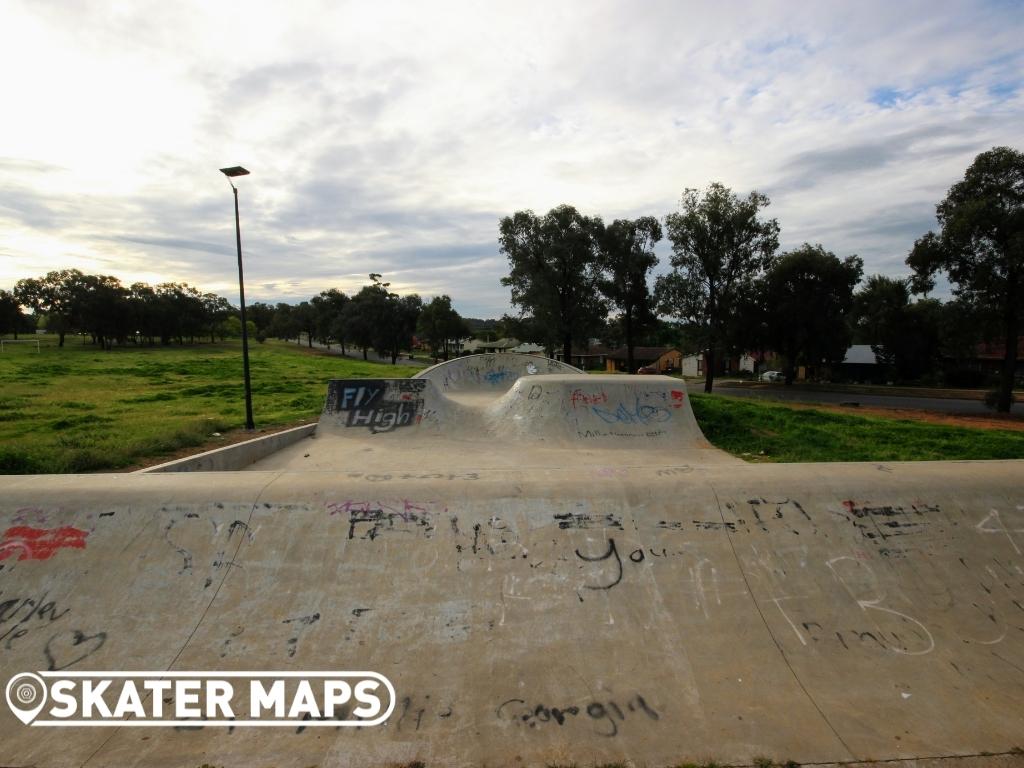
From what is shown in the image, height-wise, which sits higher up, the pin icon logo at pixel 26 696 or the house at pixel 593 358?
the house at pixel 593 358

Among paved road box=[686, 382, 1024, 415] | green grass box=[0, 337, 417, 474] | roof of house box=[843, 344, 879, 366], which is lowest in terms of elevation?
paved road box=[686, 382, 1024, 415]

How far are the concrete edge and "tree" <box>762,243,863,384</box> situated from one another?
2943cm

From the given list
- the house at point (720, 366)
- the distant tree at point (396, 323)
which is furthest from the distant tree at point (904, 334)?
the distant tree at point (396, 323)

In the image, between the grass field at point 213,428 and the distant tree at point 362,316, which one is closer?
the grass field at point 213,428

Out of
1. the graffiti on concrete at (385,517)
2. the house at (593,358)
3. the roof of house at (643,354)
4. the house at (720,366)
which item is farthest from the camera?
the house at (593,358)

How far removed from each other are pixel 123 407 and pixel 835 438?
879 inches

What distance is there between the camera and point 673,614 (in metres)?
4.58

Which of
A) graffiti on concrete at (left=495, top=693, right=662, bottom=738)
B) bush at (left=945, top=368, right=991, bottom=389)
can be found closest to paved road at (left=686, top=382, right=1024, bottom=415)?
bush at (left=945, top=368, right=991, bottom=389)

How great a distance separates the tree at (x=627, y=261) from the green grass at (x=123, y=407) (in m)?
18.8

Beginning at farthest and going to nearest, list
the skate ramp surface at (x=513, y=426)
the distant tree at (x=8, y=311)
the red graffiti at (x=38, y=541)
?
1. the distant tree at (x=8, y=311)
2. the skate ramp surface at (x=513, y=426)
3. the red graffiti at (x=38, y=541)

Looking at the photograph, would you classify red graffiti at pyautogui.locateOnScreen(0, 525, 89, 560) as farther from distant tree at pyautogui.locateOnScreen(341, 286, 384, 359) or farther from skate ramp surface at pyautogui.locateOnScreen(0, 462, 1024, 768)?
distant tree at pyautogui.locateOnScreen(341, 286, 384, 359)

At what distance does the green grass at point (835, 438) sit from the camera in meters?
11.3

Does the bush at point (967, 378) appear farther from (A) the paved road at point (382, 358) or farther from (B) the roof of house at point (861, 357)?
(A) the paved road at point (382, 358)

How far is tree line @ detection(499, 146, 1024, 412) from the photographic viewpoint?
61.6ft
